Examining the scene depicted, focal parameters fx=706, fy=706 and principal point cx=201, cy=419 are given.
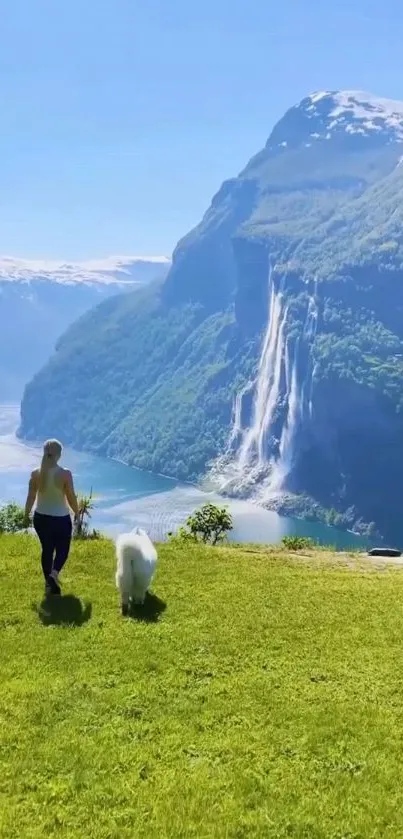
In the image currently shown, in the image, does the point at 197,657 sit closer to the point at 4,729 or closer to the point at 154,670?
the point at 154,670

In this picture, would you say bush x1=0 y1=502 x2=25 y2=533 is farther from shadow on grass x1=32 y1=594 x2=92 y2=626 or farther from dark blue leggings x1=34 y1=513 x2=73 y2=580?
shadow on grass x1=32 y1=594 x2=92 y2=626

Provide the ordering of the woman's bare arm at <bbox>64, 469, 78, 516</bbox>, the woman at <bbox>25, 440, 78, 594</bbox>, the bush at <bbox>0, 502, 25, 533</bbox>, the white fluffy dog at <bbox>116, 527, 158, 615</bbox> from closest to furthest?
the white fluffy dog at <bbox>116, 527, 158, 615</bbox>, the woman at <bbox>25, 440, 78, 594</bbox>, the woman's bare arm at <bbox>64, 469, 78, 516</bbox>, the bush at <bbox>0, 502, 25, 533</bbox>

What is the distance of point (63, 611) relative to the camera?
10367mm

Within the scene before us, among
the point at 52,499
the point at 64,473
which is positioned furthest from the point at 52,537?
the point at 64,473

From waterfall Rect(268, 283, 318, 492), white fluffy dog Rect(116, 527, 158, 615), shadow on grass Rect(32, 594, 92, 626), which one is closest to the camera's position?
shadow on grass Rect(32, 594, 92, 626)

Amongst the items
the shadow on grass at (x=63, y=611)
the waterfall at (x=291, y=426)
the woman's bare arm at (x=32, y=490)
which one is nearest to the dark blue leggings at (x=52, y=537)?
the woman's bare arm at (x=32, y=490)

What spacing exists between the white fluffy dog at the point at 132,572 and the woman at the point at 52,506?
948 millimetres

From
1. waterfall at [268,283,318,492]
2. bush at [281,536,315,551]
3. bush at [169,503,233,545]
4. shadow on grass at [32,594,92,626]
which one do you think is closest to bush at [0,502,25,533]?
bush at [169,503,233,545]

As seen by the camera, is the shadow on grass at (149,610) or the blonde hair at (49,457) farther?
the blonde hair at (49,457)

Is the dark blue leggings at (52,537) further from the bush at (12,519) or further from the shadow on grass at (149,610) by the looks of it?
the bush at (12,519)

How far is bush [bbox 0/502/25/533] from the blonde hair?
8.34m

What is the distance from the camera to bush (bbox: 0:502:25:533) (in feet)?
65.7

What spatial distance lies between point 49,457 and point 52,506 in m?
0.80

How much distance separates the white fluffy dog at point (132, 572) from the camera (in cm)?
1051
